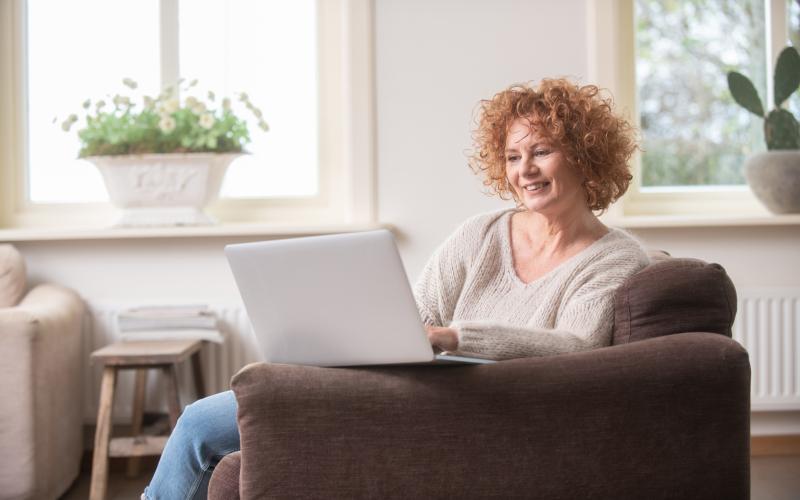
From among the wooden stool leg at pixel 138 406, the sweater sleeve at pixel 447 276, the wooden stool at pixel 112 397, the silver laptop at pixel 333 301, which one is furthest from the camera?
the wooden stool leg at pixel 138 406

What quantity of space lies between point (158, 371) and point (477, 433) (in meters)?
2.17

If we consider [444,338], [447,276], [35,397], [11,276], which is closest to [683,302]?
[444,338]

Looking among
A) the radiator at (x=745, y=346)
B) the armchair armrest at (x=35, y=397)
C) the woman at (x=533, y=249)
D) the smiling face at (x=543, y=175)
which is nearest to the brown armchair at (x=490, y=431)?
the woman at (x=533, y=249)

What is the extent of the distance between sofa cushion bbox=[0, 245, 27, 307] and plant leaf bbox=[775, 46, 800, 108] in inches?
104

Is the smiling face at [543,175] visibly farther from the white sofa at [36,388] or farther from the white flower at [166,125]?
the white flower at [166,125]

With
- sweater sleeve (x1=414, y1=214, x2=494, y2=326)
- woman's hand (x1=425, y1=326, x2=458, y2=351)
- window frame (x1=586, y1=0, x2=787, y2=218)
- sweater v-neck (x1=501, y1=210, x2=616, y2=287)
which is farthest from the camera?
window frame (x1=586, y1=0, x2=787, y2=218)

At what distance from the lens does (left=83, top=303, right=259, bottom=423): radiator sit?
3250mm

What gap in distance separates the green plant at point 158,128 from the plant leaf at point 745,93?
1.70m

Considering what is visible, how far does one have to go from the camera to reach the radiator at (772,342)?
3201mm

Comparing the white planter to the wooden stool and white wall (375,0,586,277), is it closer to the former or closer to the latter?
the wooden stool

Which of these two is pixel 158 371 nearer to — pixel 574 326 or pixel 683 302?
pixel 574 326

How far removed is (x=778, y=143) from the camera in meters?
3.24

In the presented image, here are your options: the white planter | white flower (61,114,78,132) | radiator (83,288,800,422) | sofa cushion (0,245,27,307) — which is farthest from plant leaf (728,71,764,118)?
sofa cushion (0,245,27,307)

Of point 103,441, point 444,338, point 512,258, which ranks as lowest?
point 103,441
